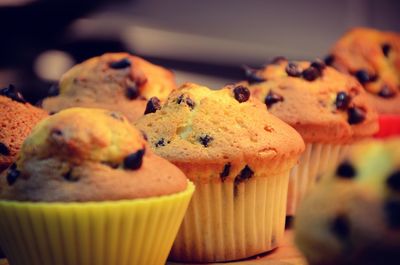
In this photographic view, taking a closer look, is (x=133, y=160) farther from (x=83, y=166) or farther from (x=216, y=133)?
(x=216, y=133)

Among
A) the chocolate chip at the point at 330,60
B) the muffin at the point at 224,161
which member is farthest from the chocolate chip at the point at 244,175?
the chocolate chip at the point at 330,60

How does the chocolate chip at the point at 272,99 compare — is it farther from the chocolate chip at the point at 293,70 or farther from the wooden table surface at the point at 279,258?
the wooden table surface at the point at 279,258

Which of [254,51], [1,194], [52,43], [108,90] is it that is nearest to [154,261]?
[1,194]

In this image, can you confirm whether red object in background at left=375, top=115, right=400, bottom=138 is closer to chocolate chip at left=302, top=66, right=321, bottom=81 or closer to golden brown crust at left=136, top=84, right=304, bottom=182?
chocolate chip at left=302, top=66, right=321, bottom=81

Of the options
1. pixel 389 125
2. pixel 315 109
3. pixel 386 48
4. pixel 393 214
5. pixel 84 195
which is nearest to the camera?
pixel 393 214

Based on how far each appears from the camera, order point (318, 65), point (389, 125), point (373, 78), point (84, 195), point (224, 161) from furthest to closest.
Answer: point (373, 78), point (389, 125), point (318, 65), point (224, 161), point (84, 195)

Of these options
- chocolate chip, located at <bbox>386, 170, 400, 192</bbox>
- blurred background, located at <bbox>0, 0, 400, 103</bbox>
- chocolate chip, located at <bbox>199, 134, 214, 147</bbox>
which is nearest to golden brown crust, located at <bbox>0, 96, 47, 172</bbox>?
chocolate chip, located at <bbox>199, 134, 214, 147</bbox>

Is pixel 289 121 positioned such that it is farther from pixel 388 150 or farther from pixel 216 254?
pixel 388 150

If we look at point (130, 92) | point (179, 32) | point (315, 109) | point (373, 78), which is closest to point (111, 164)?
point (130, 92)
